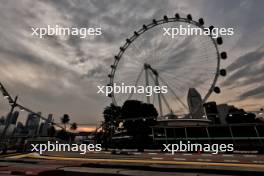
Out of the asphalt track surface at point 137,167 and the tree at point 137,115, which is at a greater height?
the tree at point 137,115

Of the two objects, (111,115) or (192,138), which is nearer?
(192,138)

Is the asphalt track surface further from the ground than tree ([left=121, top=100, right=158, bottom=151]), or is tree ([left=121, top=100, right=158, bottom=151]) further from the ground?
tree ([left=121, top=100, right=158, bottom=151])

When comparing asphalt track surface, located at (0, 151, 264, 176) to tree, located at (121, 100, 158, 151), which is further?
tree, located at (121, 100, 158, 151)

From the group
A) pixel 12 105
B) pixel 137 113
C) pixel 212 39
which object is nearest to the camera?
pixel 12 105

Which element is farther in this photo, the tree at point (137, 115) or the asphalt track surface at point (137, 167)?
the tree at point (137, 115)

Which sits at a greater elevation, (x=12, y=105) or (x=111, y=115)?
(x=111, y=115)

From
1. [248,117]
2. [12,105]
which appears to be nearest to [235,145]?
[12,105]

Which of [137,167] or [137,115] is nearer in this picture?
[137,167]

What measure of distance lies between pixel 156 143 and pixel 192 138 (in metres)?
5.91

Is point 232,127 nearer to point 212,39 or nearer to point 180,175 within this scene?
point 212,39

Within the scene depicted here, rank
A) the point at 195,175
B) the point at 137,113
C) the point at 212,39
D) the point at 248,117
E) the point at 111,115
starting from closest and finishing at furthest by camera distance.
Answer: the point at 195,175, the point at 212,39, the point at 137,113, the point at 111,115, the point at 248,117

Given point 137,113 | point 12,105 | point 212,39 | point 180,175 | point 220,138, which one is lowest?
point 180,175

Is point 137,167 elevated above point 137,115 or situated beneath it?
situated beneath

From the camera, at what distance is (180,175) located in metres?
7.91
